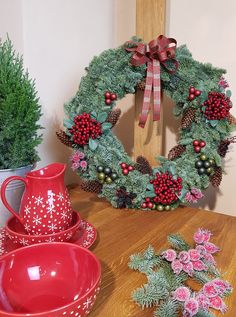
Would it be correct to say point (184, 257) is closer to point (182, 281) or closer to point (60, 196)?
point (182, 281)

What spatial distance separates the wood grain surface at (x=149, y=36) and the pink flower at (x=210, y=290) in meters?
0.49

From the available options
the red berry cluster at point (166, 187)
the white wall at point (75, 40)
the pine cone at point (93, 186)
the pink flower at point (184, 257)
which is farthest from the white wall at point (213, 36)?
the pink flower at point (184, 257)

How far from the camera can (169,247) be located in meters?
0.59

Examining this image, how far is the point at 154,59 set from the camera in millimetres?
765

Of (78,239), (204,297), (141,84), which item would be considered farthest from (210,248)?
(141,84)

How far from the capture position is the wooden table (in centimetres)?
43

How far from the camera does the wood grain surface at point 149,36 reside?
886 mm

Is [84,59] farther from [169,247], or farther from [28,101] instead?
[169,247]

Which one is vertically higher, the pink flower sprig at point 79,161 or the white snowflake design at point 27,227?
the pink flower sprig at point 79,161

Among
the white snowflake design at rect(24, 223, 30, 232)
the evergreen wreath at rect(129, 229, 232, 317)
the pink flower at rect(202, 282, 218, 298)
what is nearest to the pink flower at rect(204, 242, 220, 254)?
the evergreen wreath at rect(129, 229, 232, 317)

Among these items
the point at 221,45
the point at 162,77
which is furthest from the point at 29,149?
the point at 221,45

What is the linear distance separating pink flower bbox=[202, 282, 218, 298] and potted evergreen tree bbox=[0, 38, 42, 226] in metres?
0.39

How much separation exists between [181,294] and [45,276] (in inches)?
7.6

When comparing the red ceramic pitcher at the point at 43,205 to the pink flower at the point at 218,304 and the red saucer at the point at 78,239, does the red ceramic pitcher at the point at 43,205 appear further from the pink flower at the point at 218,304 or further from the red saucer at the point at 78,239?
the pink flower at the point at 218,304
